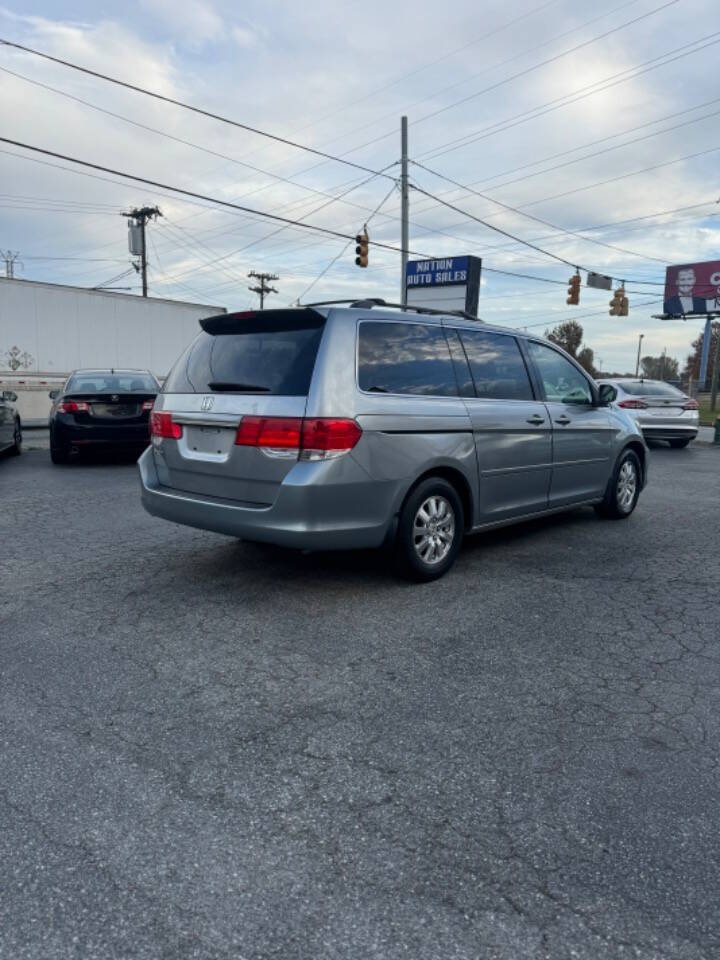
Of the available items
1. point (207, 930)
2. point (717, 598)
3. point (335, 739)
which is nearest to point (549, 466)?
point (717, 598)

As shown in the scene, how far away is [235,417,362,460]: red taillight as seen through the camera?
441 centimetres

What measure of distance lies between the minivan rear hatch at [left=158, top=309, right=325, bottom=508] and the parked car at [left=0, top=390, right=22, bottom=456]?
7349mm

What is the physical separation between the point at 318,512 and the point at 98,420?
7589 mm

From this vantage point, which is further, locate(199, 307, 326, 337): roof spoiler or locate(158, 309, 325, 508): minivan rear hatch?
locate(199, 307, 326, 337): roof spoiler

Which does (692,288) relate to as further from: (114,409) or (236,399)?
(236,399)

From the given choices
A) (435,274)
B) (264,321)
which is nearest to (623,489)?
(264,321)

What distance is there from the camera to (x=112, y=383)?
11.7 m

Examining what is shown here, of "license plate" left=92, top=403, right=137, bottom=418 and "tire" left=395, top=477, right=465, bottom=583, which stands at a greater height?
"license plate" left=92, top=403, right=137, bottom=418

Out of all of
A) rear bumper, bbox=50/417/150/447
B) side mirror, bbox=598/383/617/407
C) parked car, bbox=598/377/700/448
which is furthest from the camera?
parked car, bbox=598/377/700/448

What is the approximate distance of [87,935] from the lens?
198 cm

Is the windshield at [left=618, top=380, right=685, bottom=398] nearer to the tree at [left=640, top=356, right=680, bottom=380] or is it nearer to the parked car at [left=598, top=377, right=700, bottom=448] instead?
the parked car at [left=598, top=377, right=700, bottom=448]

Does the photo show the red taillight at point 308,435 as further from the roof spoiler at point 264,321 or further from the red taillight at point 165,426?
the red taillight at point 165,426

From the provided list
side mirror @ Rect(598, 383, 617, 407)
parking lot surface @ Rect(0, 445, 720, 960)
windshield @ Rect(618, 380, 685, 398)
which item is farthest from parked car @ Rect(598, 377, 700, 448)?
parking lot surface @ Rect(0, 445, 720, 960)

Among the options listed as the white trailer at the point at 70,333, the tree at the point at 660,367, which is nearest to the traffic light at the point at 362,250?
the white trailer at the point at 70,333
